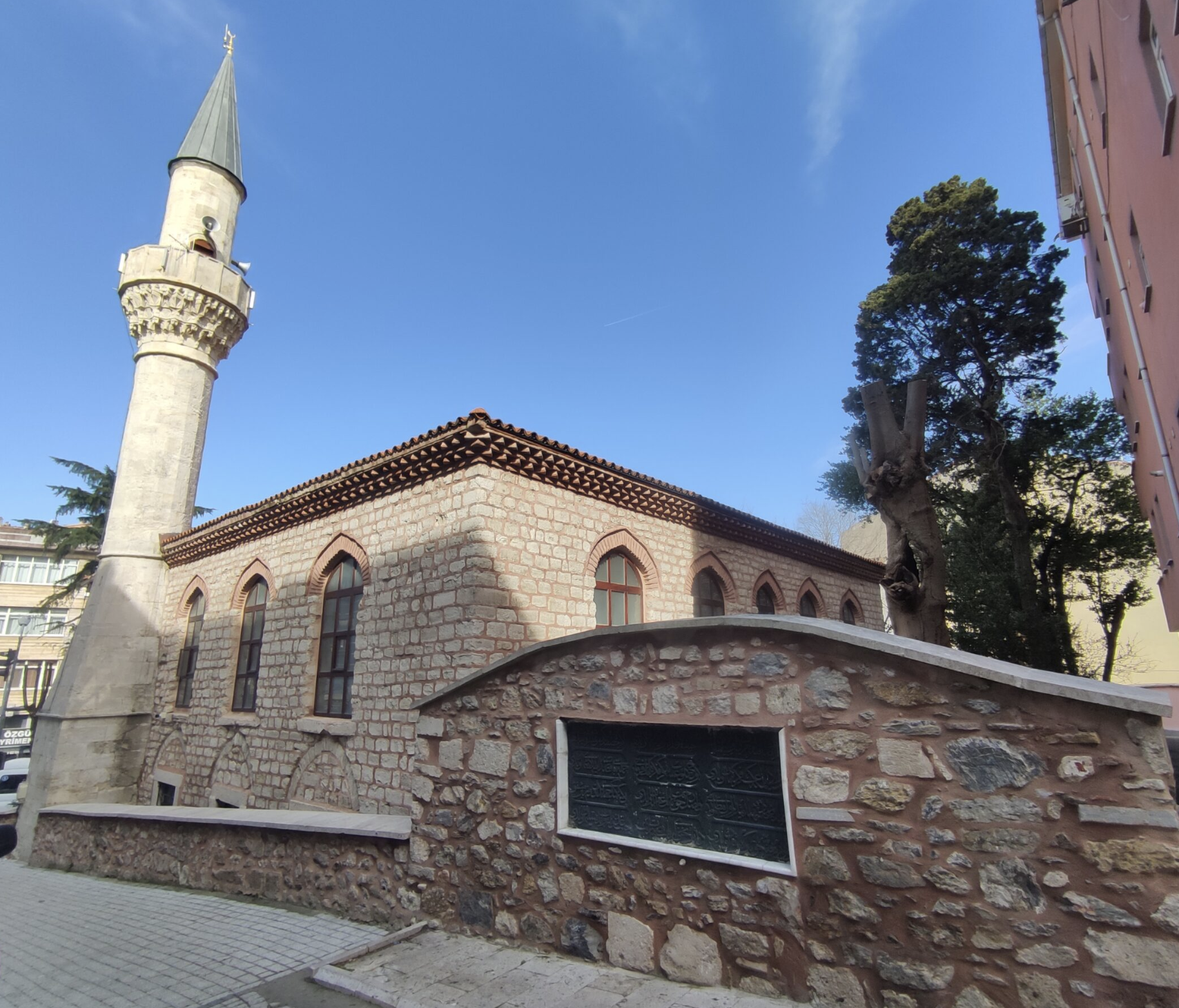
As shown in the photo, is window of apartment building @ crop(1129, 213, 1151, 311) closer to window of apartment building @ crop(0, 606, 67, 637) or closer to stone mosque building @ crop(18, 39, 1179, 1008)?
stone mosque building @ crop(18, 39, 1179, 1008)

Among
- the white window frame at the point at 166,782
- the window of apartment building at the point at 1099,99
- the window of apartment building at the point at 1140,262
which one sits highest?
the window of apartment building at the point at 1099,99

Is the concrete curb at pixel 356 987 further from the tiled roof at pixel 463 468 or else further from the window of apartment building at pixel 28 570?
the window of apartment building at pixel 28 570

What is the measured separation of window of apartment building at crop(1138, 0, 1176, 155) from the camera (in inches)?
187

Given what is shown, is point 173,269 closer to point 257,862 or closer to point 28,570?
point 257,862

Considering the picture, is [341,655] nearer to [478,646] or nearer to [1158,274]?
[478,646]

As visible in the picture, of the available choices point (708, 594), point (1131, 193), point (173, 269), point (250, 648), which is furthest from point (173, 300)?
point (1131, 193)

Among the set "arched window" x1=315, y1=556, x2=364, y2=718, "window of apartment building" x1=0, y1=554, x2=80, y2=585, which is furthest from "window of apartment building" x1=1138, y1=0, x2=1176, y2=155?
"window of apartment building" x1=0, y1=554, x2=80, y2=585

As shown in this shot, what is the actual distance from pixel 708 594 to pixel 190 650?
940 centimetres

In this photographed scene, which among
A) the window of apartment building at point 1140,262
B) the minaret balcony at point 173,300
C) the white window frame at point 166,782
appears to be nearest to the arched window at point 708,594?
the window of apartment building at point 1140,262

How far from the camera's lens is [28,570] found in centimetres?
2833

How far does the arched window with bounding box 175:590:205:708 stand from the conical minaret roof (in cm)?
976

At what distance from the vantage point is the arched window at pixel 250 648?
10.1 metres

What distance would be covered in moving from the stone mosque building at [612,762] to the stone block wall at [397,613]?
0.15 feet

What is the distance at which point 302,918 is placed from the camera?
533 centimetres
